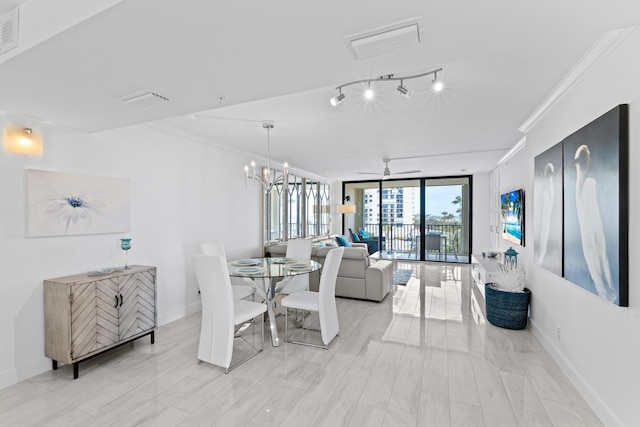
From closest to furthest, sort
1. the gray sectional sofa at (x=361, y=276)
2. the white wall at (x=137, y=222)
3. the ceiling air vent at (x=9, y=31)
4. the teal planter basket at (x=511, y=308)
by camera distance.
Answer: the ceiling air vent at (x=9, y=31) → the white wall at (x=137, y=222) → the teal planter basket at (x=511, y=308) → the gray sectional sofa at (x=361, y=276)

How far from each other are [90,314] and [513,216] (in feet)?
18.3

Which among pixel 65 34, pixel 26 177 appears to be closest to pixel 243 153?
pixel 26 177

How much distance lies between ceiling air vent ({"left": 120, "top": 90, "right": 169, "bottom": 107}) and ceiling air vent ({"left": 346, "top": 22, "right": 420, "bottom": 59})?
1.43 m

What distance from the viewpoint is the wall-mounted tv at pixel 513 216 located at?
4.28 meters

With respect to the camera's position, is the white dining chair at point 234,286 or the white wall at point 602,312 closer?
the white wall at point 602,312

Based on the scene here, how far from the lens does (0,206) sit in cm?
240

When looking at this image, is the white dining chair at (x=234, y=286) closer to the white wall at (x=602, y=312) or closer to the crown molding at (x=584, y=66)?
the white wall at (x=602, y=312)

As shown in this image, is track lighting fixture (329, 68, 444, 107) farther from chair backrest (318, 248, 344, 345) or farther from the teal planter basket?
the teal planter basket

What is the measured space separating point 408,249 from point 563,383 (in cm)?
708

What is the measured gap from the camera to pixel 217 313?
2.71m

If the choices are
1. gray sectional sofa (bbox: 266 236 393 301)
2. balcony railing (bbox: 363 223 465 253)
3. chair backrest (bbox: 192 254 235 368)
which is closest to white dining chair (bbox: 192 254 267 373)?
chair backrest (bbox: 192 254 235 368)

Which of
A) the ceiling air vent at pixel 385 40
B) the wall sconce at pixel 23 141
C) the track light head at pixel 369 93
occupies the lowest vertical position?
the wall sconce at pixel 23 141

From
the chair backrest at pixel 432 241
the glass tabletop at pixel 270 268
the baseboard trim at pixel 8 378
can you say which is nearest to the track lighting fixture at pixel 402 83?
the glass tabletop at pixel 270 268

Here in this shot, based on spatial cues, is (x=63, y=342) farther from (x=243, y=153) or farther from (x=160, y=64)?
(x=243, y=153)
